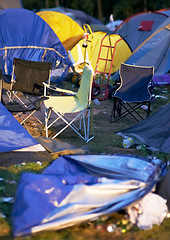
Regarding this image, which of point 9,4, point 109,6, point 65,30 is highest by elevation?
point 9,4

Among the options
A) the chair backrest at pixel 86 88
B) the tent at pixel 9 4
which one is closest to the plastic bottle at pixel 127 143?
the chair backrest at pixel 86 88

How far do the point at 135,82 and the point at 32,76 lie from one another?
1.73 m

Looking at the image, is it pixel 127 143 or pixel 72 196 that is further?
pixel 127 143

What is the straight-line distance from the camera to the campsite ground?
105 inches

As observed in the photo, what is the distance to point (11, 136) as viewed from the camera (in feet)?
14.0

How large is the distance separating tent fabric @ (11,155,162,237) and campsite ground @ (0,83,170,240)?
0.12 metres

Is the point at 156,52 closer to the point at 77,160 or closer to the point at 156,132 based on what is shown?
the point at 156,132

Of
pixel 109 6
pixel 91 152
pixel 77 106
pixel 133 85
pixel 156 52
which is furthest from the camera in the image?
pixel 109 6

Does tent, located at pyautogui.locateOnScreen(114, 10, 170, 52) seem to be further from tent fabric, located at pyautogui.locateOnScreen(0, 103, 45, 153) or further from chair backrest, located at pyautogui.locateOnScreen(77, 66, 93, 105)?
tent fabric, located at pyautogui.locateOnScreen(0, 103, 45, 153)

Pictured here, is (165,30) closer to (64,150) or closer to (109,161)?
(64,150)

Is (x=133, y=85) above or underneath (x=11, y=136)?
underneath

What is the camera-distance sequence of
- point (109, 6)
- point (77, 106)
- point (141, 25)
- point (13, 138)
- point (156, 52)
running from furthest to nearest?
point (109, 6) < point (141, 25) < point (156, 52) < point (77, 106) < point (13, 138)

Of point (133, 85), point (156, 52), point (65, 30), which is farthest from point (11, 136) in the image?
point (65, 30)

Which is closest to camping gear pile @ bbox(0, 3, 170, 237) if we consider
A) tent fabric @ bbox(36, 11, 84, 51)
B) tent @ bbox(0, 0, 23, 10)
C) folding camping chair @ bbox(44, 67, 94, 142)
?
folding camping chair @ bbox(44, 67, 94, 142)
